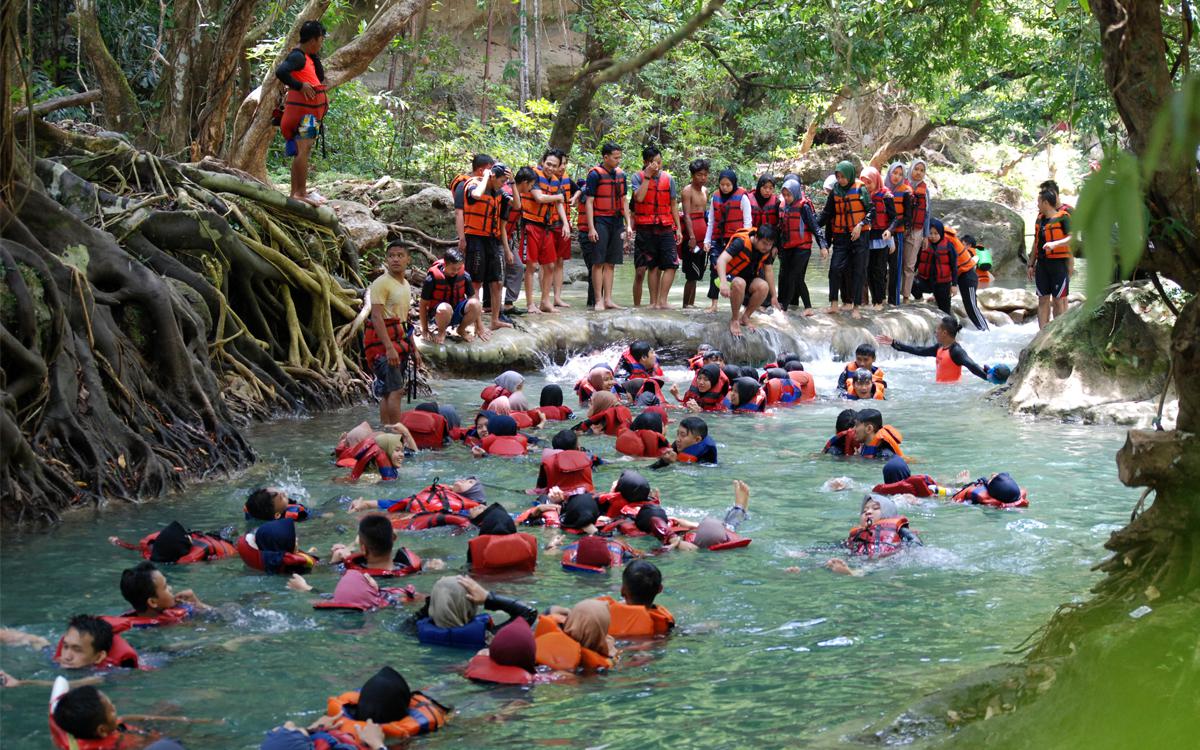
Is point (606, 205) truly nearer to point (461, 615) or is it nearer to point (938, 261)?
point (938, 261)

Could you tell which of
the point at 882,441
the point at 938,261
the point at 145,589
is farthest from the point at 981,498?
the point at 938,261

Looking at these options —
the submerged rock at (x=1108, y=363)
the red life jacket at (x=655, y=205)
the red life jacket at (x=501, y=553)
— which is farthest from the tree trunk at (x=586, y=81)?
the submerged rock at (x=1108, y=363)

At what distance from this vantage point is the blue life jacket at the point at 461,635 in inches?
246

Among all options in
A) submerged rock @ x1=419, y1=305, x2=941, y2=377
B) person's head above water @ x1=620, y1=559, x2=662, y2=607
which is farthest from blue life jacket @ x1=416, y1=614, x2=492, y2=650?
submerged rock @ x1=419, y1=305, x2=941, y2=377

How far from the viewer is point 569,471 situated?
364 inches

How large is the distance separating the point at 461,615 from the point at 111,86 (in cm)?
1213

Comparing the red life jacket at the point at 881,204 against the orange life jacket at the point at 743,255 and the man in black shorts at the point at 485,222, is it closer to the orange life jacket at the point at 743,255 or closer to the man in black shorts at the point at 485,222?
the orange life jacket at the point at 743,255

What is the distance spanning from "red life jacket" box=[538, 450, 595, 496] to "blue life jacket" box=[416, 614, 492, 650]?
296 centimetres

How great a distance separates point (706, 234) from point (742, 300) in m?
1.00

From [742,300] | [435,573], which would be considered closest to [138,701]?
[435,573]

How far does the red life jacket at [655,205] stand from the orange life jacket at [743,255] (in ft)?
2.71

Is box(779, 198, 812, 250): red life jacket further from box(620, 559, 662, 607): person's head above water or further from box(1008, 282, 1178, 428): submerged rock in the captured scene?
box(620, 559, 662, 607): person's head above water

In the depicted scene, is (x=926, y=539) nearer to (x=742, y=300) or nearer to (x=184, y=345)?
(x=184, y=345)

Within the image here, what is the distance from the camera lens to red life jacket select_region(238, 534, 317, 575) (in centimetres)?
736
